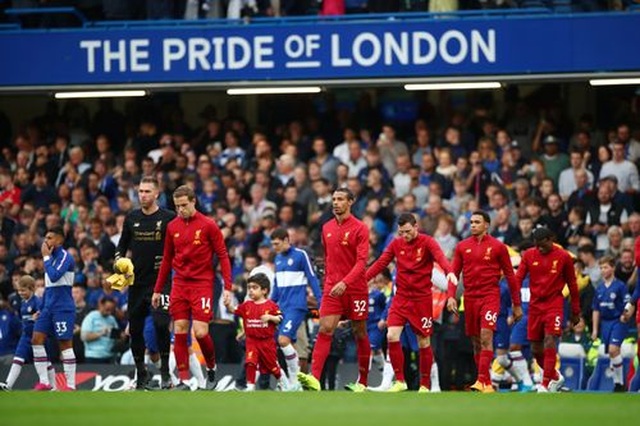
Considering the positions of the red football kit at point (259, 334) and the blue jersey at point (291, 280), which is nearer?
the red football kit at point (259, 334)

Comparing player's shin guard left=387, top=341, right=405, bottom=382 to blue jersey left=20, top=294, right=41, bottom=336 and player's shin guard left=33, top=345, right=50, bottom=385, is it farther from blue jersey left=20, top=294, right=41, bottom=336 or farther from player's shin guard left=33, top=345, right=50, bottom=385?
blue jersey left=20, top=294, right=41, bottom=336

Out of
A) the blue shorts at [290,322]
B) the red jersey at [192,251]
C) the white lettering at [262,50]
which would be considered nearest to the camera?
the red jersey at [192,251]

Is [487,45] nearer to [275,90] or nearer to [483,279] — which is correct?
[275,90]

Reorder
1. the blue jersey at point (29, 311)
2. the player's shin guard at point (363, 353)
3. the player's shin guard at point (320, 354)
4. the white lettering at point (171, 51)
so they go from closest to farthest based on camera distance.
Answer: the player's shin guard at point (320, 354) → the player's shin guard at point (363, 353) → the blue jersey at point (29, 311) → the white lettering at point (171, 51)

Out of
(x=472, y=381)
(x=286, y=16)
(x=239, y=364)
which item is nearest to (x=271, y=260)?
(x=239, y=364)

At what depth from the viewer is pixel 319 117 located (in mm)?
28234

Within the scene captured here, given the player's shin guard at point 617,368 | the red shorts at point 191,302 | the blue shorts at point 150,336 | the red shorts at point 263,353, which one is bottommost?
the player's shin guard at point 617,368

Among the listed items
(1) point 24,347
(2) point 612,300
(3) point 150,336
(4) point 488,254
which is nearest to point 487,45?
(2) point 612,300

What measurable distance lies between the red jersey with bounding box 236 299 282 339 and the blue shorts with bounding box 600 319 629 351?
4.75 metres

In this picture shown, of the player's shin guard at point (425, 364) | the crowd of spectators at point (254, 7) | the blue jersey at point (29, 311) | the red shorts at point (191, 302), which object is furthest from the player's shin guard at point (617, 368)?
the blue jersey at point (29, 311)

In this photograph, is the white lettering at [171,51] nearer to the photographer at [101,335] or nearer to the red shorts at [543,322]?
the photographer at [101,335]

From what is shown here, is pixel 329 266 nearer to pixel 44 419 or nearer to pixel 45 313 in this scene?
pixel 45 313

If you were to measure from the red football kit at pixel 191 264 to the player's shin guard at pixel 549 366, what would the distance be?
3.96 metres

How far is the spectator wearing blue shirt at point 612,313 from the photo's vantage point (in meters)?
21.8
